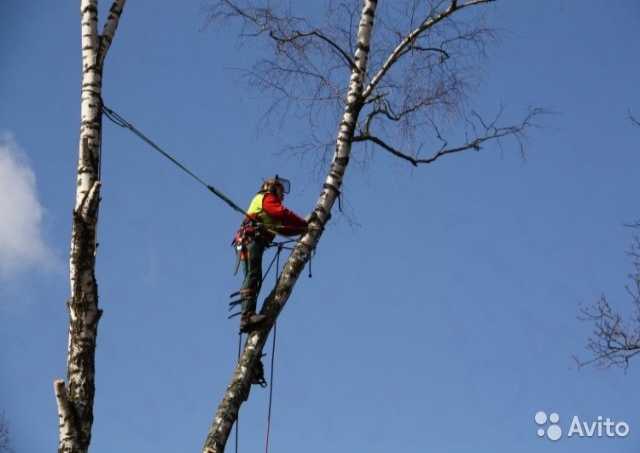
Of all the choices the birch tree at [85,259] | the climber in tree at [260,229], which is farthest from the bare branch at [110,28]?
the climber in tree at [260,229]

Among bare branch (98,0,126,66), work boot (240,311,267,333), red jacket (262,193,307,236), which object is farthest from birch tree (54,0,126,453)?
red jacket (262,193,307,236)

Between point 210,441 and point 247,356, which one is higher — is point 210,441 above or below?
below

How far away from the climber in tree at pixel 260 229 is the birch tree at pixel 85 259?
4.20 feet

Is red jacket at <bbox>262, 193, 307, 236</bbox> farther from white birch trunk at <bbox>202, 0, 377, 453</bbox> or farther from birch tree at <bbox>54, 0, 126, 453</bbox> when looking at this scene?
birch tree at <bbox>54, 0, 126, 453</bbox>

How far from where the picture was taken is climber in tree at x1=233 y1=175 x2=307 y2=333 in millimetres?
6777

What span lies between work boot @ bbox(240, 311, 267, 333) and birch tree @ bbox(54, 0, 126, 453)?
1.07m

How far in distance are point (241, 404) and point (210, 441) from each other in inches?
14.1

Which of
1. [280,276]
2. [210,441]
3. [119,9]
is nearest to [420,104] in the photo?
[280,276]

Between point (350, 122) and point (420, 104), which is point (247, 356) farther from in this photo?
point (420, 104)

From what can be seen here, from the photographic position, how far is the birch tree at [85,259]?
5.40 meters

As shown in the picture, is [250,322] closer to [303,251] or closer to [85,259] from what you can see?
[303,251]

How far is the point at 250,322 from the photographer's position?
21.0 feet

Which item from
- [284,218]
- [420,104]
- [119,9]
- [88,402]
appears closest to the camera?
[88,402]

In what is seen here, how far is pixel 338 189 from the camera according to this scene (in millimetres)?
6801
